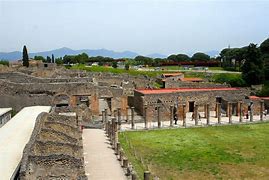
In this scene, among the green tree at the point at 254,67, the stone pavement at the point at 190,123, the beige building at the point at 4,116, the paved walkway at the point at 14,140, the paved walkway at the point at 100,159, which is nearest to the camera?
the paved walkway at the point at 14,140

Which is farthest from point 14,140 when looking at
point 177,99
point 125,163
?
point 177,99

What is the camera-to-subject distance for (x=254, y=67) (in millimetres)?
52094

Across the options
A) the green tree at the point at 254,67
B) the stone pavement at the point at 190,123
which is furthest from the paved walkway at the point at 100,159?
the green tree at the point at 254,67

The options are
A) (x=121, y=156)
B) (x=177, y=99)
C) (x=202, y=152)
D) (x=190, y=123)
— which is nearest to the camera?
(x=121, y=156)

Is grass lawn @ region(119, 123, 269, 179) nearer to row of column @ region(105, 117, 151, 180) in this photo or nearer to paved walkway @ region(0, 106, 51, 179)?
row of column @ region(105, 117, 151, 180)

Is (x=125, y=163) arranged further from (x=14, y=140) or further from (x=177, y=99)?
(x=177, y=99)

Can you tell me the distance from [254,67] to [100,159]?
36043 mm

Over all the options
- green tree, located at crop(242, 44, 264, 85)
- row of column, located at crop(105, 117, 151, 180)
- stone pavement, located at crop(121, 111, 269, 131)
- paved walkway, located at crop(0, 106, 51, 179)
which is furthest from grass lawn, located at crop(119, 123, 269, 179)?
green tree, located at crop(242, 44, 264, 85)

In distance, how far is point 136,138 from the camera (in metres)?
27.6

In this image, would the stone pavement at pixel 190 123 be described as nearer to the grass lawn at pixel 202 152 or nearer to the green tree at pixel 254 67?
the grass lawn at pixel 202 152

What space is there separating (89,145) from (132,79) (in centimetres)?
2717

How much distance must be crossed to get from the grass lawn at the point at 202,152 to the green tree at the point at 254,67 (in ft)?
70.3

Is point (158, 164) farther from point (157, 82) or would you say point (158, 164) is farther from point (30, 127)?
point (157, 82)

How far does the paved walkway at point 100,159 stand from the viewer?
18.7 m
